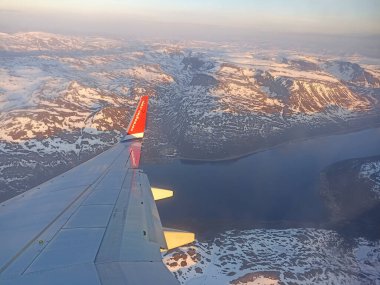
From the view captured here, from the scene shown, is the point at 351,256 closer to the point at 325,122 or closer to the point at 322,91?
the point at 325,122

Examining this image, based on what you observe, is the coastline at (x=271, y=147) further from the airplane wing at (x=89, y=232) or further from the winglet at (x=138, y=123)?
the airplane wing at (x=89, y=232)

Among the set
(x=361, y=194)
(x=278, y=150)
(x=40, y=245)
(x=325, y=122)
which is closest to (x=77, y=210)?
(x=40, y=245)

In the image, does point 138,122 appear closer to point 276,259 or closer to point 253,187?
point 276,259

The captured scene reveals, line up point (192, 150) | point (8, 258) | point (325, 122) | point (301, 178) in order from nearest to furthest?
point (8, 258), point (301, 178), point (192, 150), point (325, 122)

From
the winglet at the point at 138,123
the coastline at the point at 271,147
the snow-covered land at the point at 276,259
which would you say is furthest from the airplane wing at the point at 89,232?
the coastline at the point at 271,147

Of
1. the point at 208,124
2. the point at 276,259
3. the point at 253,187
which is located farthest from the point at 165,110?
the point at 276,259
